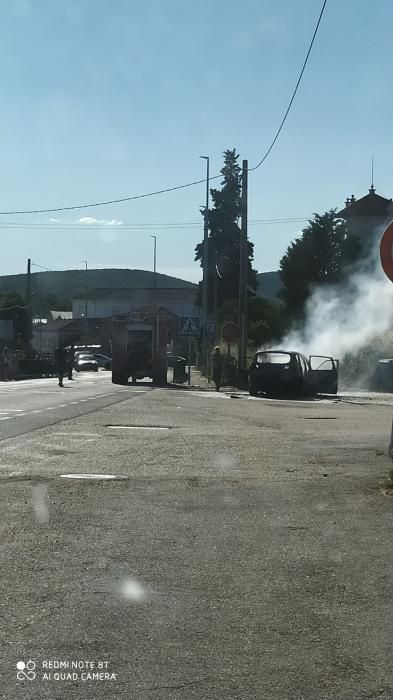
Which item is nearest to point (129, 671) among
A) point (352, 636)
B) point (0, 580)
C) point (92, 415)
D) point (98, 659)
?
point (98, 659)

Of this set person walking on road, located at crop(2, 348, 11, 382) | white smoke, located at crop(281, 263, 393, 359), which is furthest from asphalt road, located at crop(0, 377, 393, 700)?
person walking on road, located at crop(2, 348, 11, 382)

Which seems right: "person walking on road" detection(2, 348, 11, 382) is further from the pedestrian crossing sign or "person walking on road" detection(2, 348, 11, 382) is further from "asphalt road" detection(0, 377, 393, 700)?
"asphalt road" detection(0, 377, 393, 700)

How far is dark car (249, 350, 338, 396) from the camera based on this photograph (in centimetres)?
2703

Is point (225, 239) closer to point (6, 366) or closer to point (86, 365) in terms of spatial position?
point (86, 365)

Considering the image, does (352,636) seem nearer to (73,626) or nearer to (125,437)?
(73,626)

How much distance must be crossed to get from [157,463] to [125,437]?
2946 mm

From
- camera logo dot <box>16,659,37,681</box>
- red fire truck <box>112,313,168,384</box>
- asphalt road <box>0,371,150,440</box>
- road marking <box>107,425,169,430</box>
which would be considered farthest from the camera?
red fire truck <box>112,313,168,384</box>

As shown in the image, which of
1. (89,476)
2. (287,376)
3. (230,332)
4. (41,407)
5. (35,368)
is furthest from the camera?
(35,368)

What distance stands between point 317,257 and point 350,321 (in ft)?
79.9

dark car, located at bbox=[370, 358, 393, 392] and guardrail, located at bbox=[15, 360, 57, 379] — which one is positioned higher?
dark car, located at bbox=[370, 358, 393, 392]

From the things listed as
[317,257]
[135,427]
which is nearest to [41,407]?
[135,427]

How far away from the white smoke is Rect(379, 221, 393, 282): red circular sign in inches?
1170

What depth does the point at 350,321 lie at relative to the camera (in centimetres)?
4134

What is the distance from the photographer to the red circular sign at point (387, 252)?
839 centimetres
